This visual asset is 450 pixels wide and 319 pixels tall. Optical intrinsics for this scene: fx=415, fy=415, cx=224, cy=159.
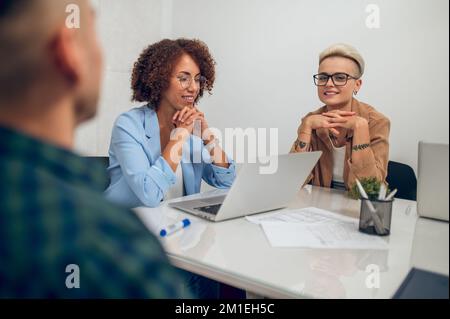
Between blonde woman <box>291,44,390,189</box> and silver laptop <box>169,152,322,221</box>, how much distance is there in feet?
1.26

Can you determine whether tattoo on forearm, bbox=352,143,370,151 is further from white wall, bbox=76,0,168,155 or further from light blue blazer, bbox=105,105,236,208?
white wall, bbox=76,0,168,155

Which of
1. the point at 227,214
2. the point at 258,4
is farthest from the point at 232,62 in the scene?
the point at 227,214

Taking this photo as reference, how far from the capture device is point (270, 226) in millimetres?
1149

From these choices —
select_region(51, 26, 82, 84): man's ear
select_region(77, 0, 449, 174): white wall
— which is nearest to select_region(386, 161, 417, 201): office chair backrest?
select_region(77, 0, 449, 174): white wall

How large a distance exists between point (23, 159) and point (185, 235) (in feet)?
Answer: 2.35

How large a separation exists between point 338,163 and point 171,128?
73 cm

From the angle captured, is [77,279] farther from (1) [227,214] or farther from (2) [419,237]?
(2) [419,237]

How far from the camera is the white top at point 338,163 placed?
176 centimetres

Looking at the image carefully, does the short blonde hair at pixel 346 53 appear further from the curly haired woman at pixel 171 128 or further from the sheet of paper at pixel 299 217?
the sheet of paper at pixel 299 217

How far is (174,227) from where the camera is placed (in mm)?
1078

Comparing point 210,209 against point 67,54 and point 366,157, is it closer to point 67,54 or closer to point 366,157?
point 366,157

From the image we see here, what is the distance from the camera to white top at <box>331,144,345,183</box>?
69.4 inches

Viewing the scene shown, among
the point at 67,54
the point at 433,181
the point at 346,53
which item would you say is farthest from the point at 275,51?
the point at 67,54

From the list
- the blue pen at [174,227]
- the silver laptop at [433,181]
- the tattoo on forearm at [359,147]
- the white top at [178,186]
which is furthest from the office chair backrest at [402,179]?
the blue pen at [174,227]
